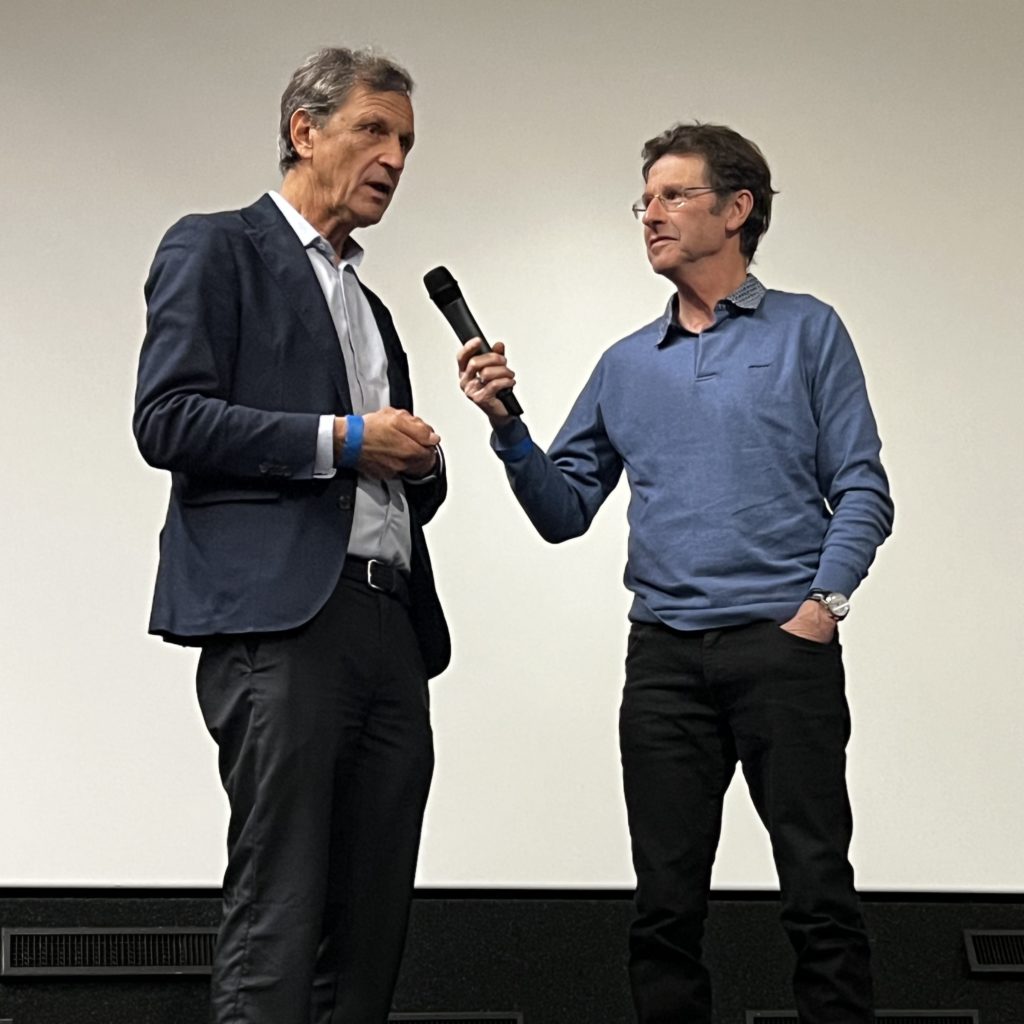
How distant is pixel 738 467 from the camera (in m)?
2.36

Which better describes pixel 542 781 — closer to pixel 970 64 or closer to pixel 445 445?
pixel 445 445

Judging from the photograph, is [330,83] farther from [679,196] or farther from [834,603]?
[834,603]

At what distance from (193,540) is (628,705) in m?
0.72

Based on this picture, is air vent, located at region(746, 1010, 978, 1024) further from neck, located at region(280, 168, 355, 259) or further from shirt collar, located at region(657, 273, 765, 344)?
neck, located at region(280, 168, 355, 259)

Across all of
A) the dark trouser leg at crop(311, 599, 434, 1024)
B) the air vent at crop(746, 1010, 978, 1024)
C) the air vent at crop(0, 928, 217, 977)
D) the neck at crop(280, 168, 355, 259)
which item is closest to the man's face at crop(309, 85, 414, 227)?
the neck at crop(280, 168, 355, 259)

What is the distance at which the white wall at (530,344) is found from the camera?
323 centimetres

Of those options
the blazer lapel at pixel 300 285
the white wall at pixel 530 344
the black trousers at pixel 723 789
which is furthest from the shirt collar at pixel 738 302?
the white wall at pixel 530 344

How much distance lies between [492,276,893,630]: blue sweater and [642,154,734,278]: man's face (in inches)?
3.5

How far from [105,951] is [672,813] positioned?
1262 millimetres

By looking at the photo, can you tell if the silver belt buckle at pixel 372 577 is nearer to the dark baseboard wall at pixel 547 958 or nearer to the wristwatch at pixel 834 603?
the wristwatch at pixel 834 603

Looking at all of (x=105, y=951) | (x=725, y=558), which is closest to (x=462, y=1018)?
(x=105, y=951)

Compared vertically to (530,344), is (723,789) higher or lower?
lower

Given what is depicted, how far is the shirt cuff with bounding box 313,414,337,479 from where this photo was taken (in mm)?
1990

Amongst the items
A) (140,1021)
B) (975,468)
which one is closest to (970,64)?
(975,468)
